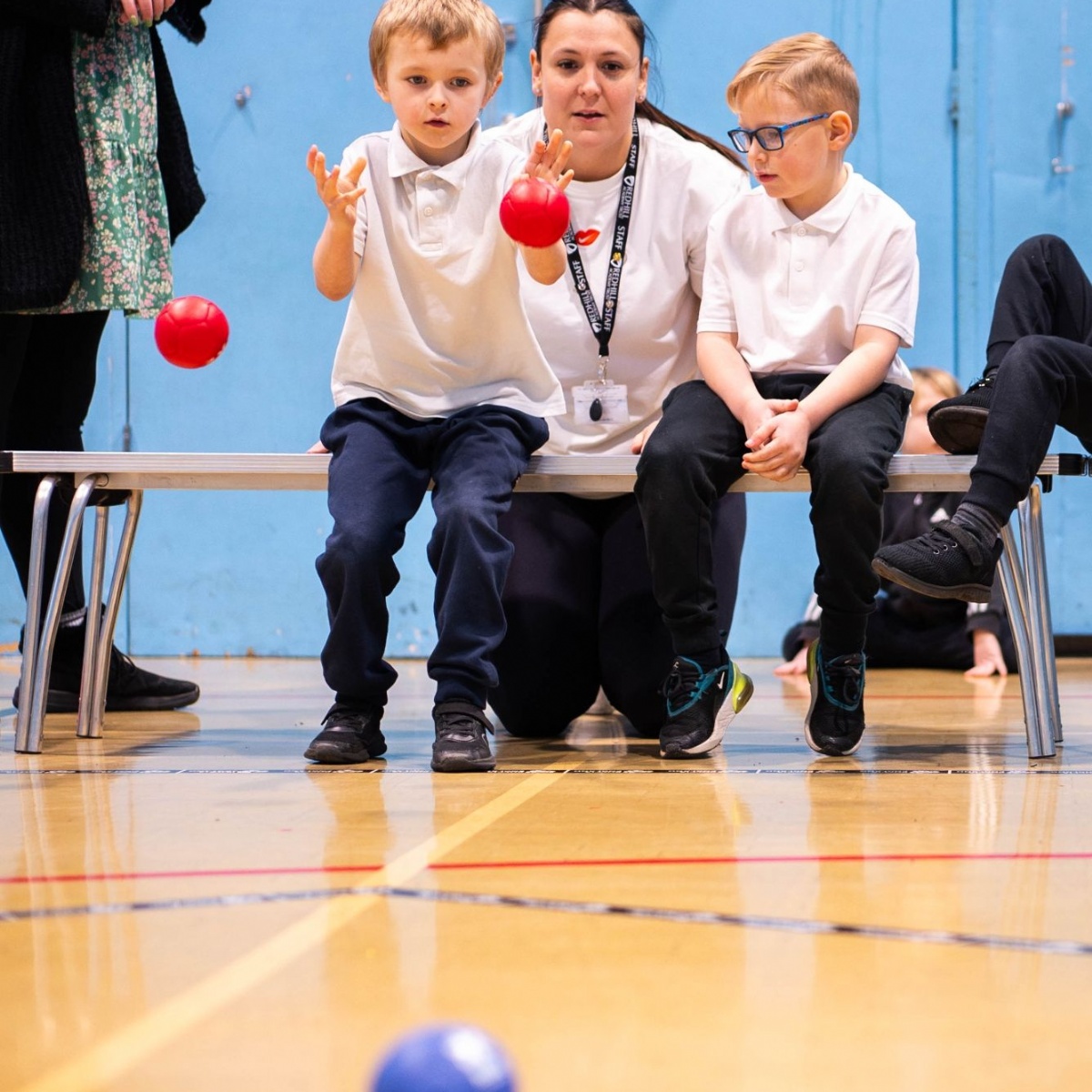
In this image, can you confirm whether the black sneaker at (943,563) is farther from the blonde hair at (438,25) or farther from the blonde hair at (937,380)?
the blonde hair at (937,380)

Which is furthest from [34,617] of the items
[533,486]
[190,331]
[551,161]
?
[551,161]

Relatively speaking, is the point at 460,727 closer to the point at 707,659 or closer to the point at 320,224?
the point at 707,659

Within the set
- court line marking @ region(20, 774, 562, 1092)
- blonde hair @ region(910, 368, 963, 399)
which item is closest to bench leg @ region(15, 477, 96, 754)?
court line marking @ region(20, 774, 562, 1092)

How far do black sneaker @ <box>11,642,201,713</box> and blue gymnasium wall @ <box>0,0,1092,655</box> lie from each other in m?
1.67

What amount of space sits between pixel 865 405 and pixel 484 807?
0.86m

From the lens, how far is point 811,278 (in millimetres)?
2156

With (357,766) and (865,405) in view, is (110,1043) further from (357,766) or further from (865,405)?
(865,405)

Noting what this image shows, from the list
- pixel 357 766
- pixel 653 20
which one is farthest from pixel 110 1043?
pixel 653 20

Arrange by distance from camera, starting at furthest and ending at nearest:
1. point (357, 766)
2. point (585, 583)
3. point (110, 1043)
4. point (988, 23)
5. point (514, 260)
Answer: point (988, 23), point (585, 583), point (514, 260), point (357, 766), point (110, 1043)

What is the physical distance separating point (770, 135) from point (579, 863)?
126 cm

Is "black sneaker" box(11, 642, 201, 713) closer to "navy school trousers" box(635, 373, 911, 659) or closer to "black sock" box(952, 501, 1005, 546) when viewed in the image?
"navy school trousers" box(635, 373, 911, 659)

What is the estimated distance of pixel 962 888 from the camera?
1202 millimetres

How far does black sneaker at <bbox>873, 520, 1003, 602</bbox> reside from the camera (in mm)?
1818

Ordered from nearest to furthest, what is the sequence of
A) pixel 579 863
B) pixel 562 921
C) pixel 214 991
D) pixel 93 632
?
pixel 214 991 < pixel 562 921 < pixel 579 863 < pixel 93 632
